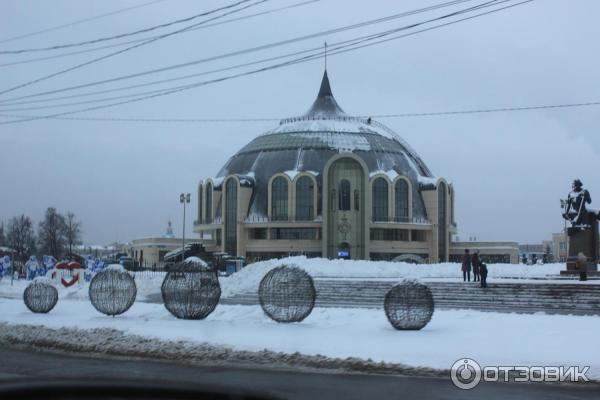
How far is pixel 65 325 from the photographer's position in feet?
60.7

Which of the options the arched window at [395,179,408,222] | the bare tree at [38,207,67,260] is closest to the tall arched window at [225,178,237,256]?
the arched window at [395,179,408,222]

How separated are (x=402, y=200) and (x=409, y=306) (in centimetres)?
5927

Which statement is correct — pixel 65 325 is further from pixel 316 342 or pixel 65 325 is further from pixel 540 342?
pixel 540 342

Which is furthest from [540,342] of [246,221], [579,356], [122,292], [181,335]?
[246,221]

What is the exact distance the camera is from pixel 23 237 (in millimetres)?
Result: 88438

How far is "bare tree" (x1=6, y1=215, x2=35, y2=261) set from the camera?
83938 mm

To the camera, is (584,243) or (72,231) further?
(72,231)

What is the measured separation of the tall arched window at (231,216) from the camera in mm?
75312

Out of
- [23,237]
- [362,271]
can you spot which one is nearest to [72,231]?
[23,237]

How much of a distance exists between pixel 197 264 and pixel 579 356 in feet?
33.8

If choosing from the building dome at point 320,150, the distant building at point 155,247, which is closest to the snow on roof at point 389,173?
the building dome at point 320,150

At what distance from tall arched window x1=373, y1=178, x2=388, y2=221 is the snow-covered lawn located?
52.7 metres

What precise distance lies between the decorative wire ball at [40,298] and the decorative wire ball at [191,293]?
4801 millimetres

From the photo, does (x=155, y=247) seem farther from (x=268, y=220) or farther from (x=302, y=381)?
(x=302, y=381)
